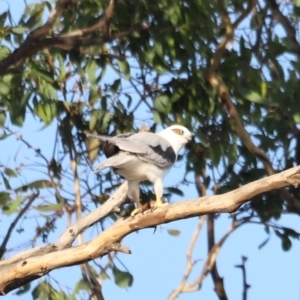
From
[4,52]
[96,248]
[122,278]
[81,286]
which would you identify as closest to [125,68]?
[4,52]

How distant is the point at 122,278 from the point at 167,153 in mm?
936

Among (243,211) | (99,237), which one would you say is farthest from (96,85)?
(99,237)

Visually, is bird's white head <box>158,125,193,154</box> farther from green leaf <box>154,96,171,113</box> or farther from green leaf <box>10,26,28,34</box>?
green leaf <box>10,26,28,34</box>

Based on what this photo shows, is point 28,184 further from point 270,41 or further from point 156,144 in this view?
point 270,41

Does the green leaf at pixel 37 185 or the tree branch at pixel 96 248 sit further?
the green leaf at pixel 37 185

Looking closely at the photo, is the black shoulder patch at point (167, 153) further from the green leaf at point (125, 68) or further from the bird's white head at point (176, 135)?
the green leaf at point (125, 68)

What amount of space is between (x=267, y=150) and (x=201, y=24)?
76 centimetres

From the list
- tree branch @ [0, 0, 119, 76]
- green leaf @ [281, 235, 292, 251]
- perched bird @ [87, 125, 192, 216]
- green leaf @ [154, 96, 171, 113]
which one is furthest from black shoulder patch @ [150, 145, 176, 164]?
green leaf @ [281, 235, 292, 251]

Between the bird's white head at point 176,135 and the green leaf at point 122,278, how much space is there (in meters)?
0.80

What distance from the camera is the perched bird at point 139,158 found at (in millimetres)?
5422

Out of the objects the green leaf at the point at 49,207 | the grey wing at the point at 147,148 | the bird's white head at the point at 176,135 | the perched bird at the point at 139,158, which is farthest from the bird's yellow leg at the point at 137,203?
the green leaf at the point at 49,207

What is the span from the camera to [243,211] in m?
6.71

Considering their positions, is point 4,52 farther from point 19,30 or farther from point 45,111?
point 45,111

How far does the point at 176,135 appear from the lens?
612 cm
